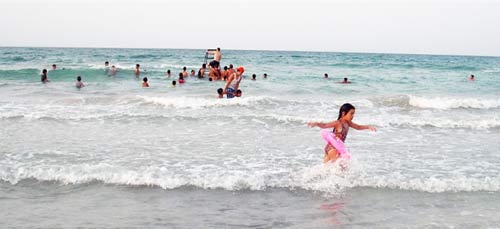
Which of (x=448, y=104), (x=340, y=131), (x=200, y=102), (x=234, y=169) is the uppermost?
(x=340, y=131)

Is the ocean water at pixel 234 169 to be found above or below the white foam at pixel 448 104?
below

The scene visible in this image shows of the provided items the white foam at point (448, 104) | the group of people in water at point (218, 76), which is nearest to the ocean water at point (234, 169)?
the group of people in water at point (218, 76)

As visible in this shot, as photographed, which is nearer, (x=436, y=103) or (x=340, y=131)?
(x=340, y=131)

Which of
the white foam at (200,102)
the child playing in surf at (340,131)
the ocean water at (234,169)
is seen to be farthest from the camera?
the white foam at (200,102)

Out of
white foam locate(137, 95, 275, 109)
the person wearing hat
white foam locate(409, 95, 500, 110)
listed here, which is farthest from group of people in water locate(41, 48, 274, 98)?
white foam locate(409, 95, 500, 110)

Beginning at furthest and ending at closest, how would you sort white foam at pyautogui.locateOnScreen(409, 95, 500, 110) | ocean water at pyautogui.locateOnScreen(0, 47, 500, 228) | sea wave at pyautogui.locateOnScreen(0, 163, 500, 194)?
white foam at pyautogui.locateOnScreen(409, 95, 500, 110) < sea wave at pyautogui.locateOnScreen(0, 163, 500, 194) < ocean water at pyautogui.locateOnScreen(0, 47, 500, 228)

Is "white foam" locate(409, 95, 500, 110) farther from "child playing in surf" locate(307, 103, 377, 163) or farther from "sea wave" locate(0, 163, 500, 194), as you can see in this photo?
"child playing in surf" locate(307, 103, 377, 163)

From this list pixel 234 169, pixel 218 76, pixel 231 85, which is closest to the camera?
pixel 234 169

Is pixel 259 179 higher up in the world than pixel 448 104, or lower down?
lower down

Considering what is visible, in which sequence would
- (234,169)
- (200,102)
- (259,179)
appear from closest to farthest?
1. (259,179)
2. (234,169)
3. (200,102)

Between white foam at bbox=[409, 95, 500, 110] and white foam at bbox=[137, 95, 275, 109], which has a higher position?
white foam at bbox=[409, 95, 500, 110]

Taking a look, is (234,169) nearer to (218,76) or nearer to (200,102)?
(200,102)

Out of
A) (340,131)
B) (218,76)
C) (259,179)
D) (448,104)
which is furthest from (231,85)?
(259,179)

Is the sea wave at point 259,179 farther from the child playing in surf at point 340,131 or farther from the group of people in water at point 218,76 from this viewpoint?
the group of people in water at point 218,76
